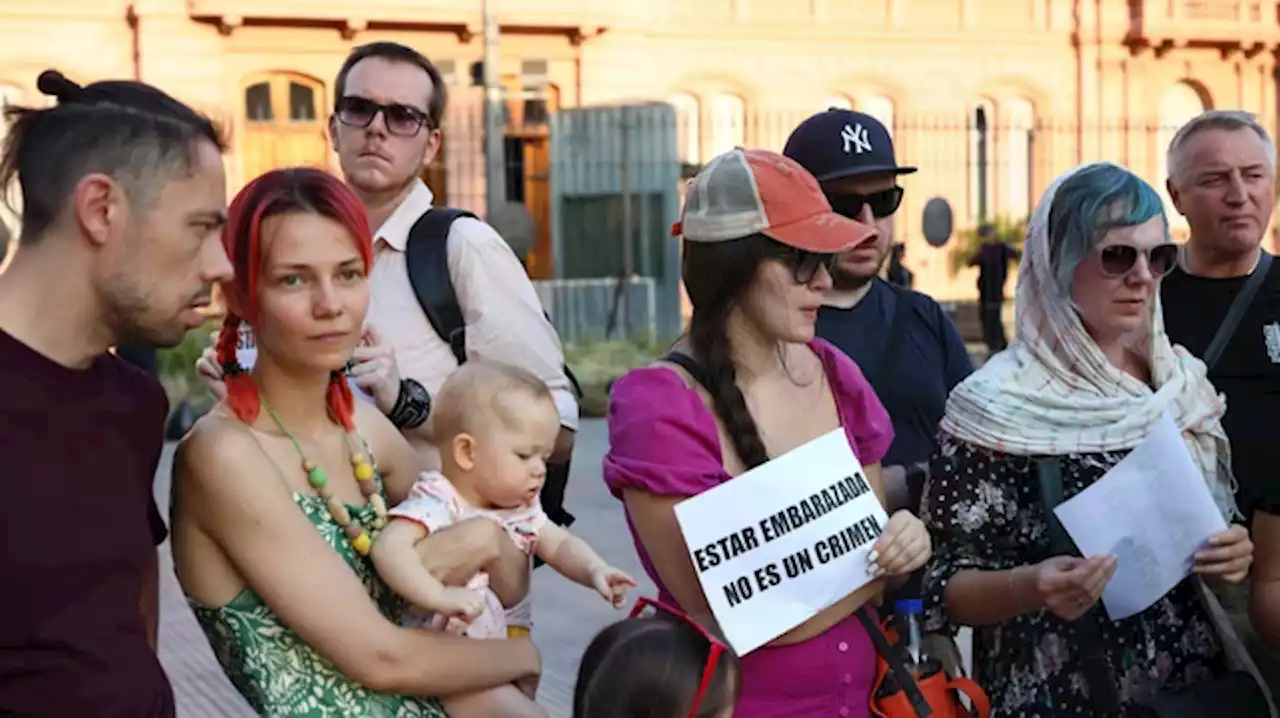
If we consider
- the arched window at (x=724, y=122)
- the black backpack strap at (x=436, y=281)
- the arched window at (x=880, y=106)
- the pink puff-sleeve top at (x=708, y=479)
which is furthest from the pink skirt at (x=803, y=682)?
the arched window at (x=880, y=106)

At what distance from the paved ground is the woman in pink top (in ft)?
7.09

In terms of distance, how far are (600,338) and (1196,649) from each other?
15089mm

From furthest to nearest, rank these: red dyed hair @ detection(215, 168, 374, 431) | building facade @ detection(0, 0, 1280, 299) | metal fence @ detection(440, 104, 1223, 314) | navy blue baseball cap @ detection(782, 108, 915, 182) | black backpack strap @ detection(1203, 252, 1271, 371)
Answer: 1. building facade @ detection(0, 0, 1280, 299)
2. metal fence @ detection(440, 104, 1223, 314)
3. navy blue baseball cap @ detection(782, 108, 915, 182)
4. black backpack strap @ detection(1203, 252, 1271, 371)
5. red dyed hair @ detection(215, 168, 374, 431)

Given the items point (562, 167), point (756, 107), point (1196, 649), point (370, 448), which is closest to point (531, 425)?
point (370, 448)

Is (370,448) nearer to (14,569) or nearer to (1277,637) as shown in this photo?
(14,569)

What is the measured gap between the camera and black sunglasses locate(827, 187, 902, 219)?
3684mm

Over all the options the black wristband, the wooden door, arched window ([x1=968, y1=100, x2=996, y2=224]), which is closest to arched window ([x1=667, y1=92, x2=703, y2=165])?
the wooden door

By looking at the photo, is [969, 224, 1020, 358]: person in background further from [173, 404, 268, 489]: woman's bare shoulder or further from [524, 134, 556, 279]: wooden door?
[173, 404, 268, 489]: woman's bare shoulder

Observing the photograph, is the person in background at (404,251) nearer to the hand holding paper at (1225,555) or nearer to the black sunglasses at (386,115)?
the black sunglasses at (386,115)

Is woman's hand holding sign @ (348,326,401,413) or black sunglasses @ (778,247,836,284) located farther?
woman's hand holding sign @ (348,326,401,413)

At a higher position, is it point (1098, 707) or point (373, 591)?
point (373, 591)

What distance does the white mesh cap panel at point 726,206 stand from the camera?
105 inches

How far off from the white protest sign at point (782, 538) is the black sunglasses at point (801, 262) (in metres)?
0.30

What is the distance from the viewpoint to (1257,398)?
138 inches
